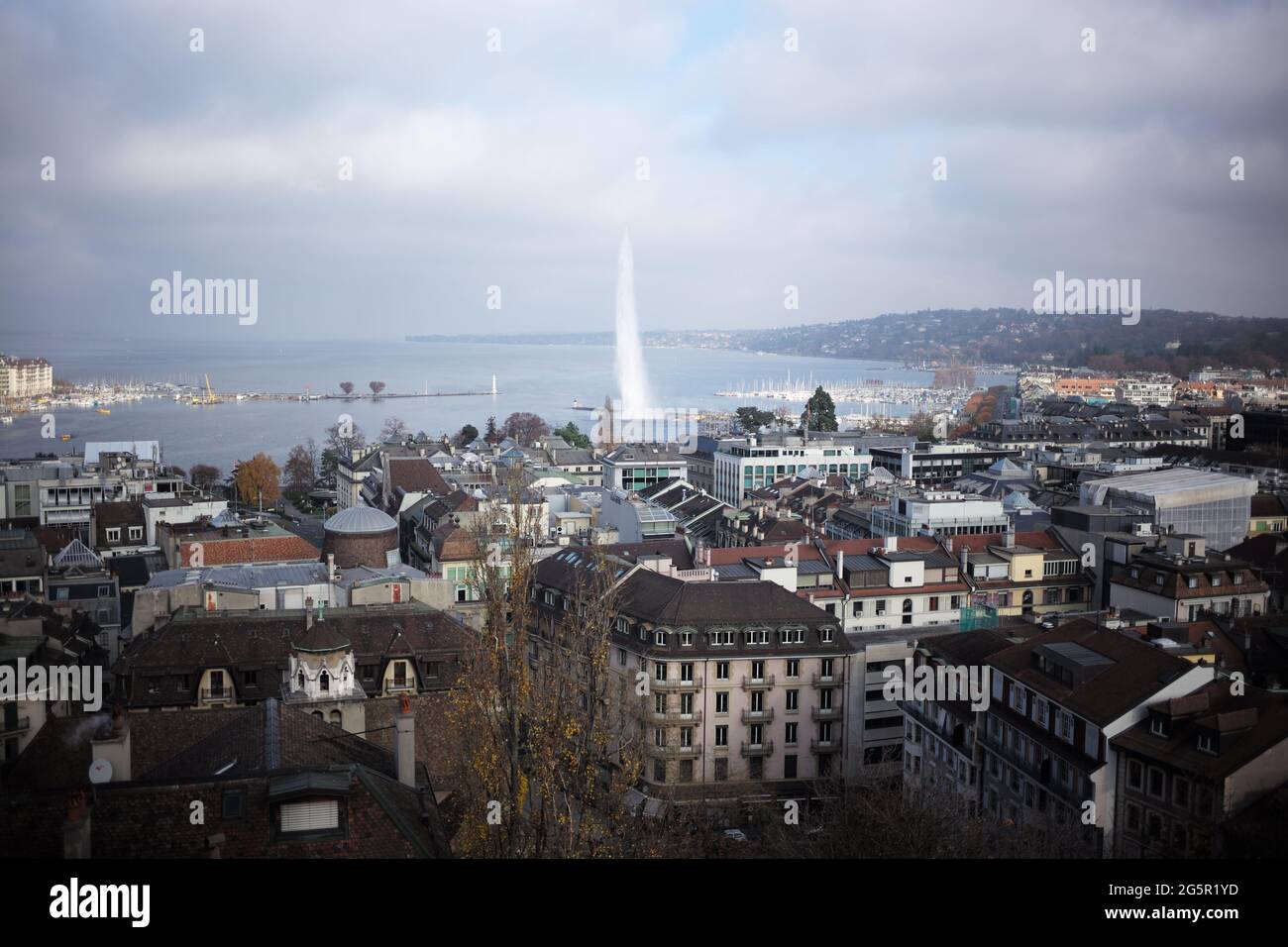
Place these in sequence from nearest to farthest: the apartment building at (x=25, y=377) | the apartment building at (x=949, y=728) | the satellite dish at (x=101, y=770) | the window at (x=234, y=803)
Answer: the window at (x=234, y=803)
the satellite dish at (x=101, y=770)
the apartment building at (x=949, y=728)
the apartment building at (x=25, y=377)

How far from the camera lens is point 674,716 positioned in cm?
1077

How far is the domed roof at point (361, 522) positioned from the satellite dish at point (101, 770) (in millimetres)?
9887

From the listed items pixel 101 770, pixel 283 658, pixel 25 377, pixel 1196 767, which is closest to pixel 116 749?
pixel 101 770

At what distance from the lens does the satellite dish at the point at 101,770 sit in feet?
16.8

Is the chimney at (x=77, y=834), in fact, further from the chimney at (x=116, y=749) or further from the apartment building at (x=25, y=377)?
the apartment building at (x=25, y=377)

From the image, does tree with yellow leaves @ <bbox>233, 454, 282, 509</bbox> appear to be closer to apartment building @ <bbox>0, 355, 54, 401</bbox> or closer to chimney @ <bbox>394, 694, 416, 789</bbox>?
apartment building @ <bbox>0, 355, 54, 401</bbox>

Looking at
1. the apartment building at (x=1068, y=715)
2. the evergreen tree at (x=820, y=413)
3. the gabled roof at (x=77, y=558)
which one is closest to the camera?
the apartment building at (x=1068, y=715)

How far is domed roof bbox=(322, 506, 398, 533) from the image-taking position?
1505 centimetres

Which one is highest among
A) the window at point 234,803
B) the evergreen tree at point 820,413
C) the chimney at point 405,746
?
the evergreen tree at point 820,413

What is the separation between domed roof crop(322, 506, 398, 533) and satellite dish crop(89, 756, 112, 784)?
989 centimetres

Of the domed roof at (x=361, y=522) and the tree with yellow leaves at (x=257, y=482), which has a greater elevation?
the domed roof at (x=361, y=522)

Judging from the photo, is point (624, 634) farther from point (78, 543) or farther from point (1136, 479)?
point (1136, 479)

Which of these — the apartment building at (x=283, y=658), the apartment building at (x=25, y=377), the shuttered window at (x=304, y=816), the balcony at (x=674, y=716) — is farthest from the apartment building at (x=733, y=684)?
the shuttered window at (x=304, y=816)
